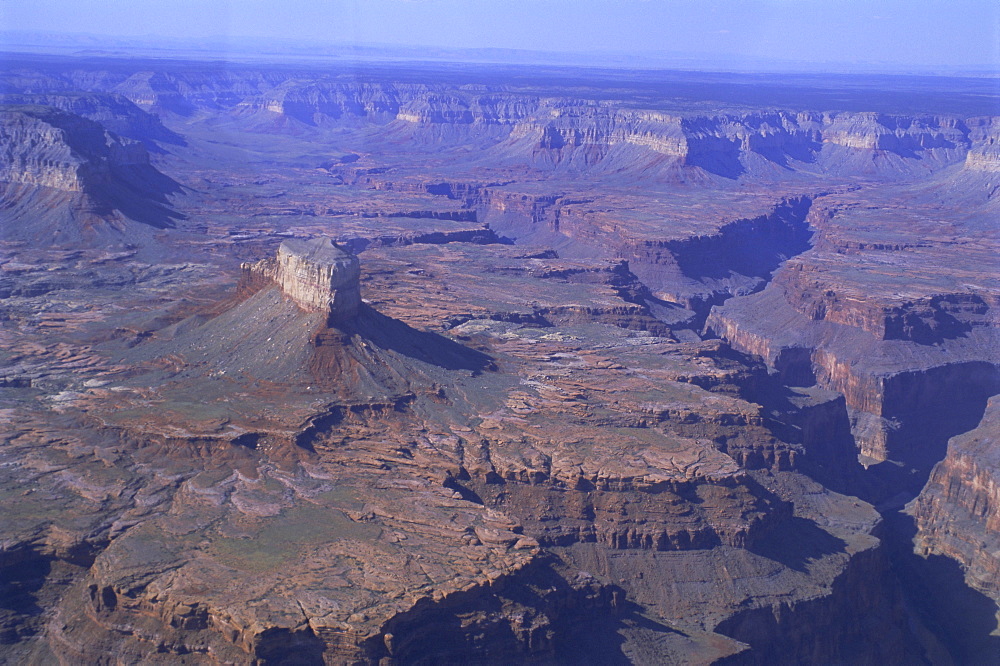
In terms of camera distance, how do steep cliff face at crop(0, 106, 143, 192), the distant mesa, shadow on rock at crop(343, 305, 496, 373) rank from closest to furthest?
the distant mesa
shadow on rock at crop(343, 305, 496, 373)
steep cliff face at crop(0, 106, 143, 192)

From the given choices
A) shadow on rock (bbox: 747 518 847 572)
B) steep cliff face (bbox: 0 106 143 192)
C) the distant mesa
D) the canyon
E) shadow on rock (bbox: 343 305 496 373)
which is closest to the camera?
the canyon

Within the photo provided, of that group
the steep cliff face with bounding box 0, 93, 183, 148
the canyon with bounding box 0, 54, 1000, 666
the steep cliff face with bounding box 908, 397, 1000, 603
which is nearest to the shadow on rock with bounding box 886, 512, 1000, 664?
the canyon with bounding box 0, 54, 1000, 666

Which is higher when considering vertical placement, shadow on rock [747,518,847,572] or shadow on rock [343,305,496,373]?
shadow on rock [343,305,496,373]

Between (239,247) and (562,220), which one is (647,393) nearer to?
(239,247)

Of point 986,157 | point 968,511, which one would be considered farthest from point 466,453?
point 986,157

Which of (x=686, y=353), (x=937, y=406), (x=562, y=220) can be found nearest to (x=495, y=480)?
(x=686, y=353)

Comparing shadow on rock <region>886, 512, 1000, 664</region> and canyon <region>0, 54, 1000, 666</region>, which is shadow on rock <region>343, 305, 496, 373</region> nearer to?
canyon <region>0, 54, 1000, 666</region>

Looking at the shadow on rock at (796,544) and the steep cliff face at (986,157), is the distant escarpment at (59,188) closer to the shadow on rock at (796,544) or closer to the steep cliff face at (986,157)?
the shadow on rock at (796,544)
